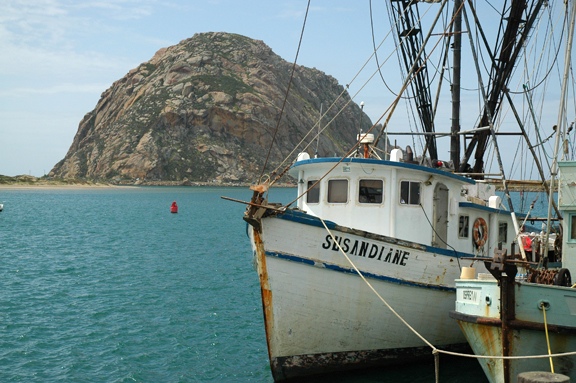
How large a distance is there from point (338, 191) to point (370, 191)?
31.6 inches

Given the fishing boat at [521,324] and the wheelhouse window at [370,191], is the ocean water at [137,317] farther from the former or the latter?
the wheelhouse window at [370,191]

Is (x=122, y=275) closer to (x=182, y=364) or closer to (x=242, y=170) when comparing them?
(x=182, y=364)

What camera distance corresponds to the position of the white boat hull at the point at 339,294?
1432cm

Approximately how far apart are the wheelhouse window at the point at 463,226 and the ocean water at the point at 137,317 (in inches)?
131

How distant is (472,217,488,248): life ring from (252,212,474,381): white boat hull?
106 inches

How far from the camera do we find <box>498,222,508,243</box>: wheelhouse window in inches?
804

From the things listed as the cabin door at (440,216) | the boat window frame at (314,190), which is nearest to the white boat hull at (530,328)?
the cabin door at (440,216)

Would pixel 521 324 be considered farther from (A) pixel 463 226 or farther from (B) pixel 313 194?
(B) pixel 313 194

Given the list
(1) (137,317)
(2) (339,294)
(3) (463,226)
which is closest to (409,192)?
(3) (463,226)

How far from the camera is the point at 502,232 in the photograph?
20656 mm

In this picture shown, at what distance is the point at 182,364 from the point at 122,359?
1661mm

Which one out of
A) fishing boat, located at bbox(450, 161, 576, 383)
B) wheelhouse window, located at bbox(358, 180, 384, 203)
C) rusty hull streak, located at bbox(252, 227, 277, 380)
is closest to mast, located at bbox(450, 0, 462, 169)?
wheelhouse window, located at bbox(358, 180, 384, 203)

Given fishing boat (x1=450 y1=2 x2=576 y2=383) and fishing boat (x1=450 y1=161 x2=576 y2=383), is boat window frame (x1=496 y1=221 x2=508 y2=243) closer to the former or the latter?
fishing boat (x1=450 y1=2 x2=576 y2=383)

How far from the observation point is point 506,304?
41.9ft
